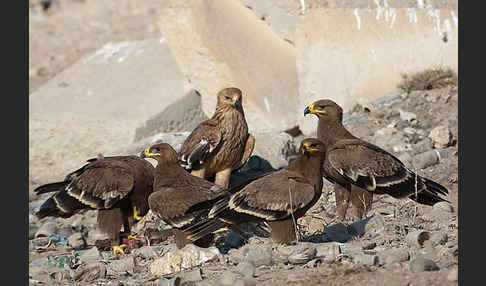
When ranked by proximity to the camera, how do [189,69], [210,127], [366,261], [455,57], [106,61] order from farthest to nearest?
1. [106,61]
2. [189,69]
3. [455,57]
4. [210,127]
5. [366,261]

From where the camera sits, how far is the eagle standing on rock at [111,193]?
7469 millimetres

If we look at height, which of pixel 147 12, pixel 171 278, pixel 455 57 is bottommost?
pixel 171 278

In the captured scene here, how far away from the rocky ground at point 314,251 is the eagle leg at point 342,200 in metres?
0.16

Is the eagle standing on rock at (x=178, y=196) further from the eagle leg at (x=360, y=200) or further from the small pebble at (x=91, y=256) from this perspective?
the eagle leg at (x=360, y=200)

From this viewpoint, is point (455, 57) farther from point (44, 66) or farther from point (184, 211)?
point (44, 66)

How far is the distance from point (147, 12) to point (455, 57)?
17284mm

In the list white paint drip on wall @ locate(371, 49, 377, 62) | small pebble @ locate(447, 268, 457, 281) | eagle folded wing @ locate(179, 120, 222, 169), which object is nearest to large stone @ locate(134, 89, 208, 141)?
white paint drip on wall @ locate(371, 49, 377, 62)

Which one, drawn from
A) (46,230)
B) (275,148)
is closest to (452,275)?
(275,148)

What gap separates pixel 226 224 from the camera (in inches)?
242

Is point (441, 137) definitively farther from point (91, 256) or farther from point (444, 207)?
point (91, 256)

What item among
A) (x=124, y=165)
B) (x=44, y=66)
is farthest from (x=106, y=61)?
(x=124, y=165)

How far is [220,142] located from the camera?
905 centimetres

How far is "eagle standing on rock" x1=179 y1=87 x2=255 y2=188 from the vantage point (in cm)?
893

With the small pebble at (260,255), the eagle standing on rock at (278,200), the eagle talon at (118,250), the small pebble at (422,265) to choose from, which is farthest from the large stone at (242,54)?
the small pebble at (422,265)
